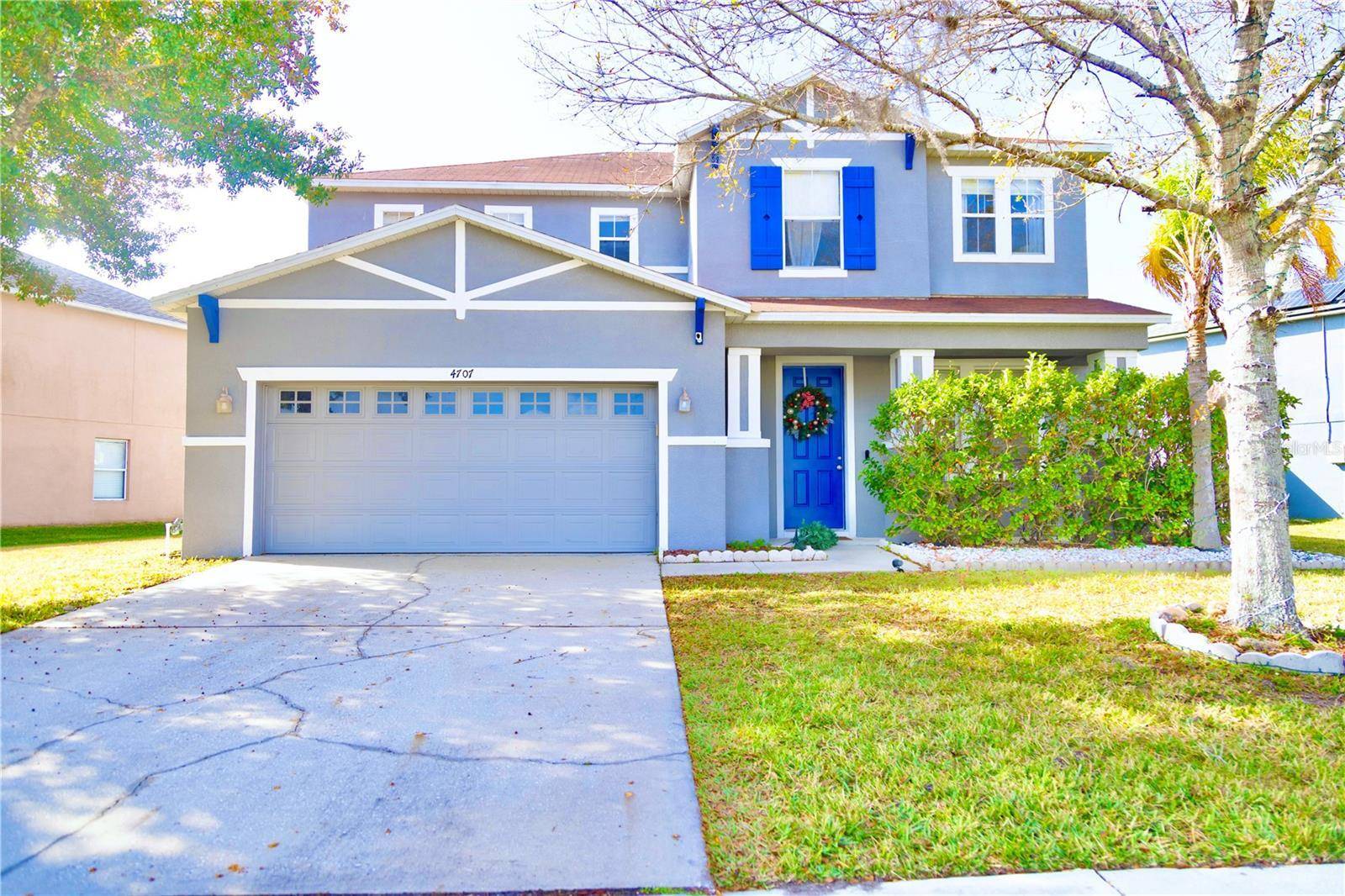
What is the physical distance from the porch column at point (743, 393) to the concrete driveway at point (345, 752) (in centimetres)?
395

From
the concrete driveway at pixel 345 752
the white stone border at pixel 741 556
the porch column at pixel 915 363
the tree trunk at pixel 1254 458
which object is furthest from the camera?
the porch column at pixel 915 363

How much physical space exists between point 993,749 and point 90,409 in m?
17.7

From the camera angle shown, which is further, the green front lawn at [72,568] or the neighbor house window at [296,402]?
the neighbor house window at [296,402]

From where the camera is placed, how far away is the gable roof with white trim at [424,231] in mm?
8961

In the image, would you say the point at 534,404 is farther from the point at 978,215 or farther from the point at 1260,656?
the point at 1260,656

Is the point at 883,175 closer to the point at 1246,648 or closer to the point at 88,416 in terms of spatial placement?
the point at 1246,648

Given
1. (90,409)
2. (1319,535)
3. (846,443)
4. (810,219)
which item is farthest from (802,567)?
(90,409)

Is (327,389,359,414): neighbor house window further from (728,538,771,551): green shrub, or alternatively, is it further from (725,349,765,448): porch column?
(728,538,771,551): green shrub

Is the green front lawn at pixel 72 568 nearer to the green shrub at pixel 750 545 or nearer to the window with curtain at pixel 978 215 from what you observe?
the green shrub at pixel 750 545

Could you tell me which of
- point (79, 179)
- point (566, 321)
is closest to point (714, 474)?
point (566, 321)

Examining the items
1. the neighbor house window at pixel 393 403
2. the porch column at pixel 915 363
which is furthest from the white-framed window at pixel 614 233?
the porch column at pixel 915 363

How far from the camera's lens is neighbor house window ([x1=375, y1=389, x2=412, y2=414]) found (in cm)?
935

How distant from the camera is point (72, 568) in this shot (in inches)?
344

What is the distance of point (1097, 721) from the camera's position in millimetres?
3818
